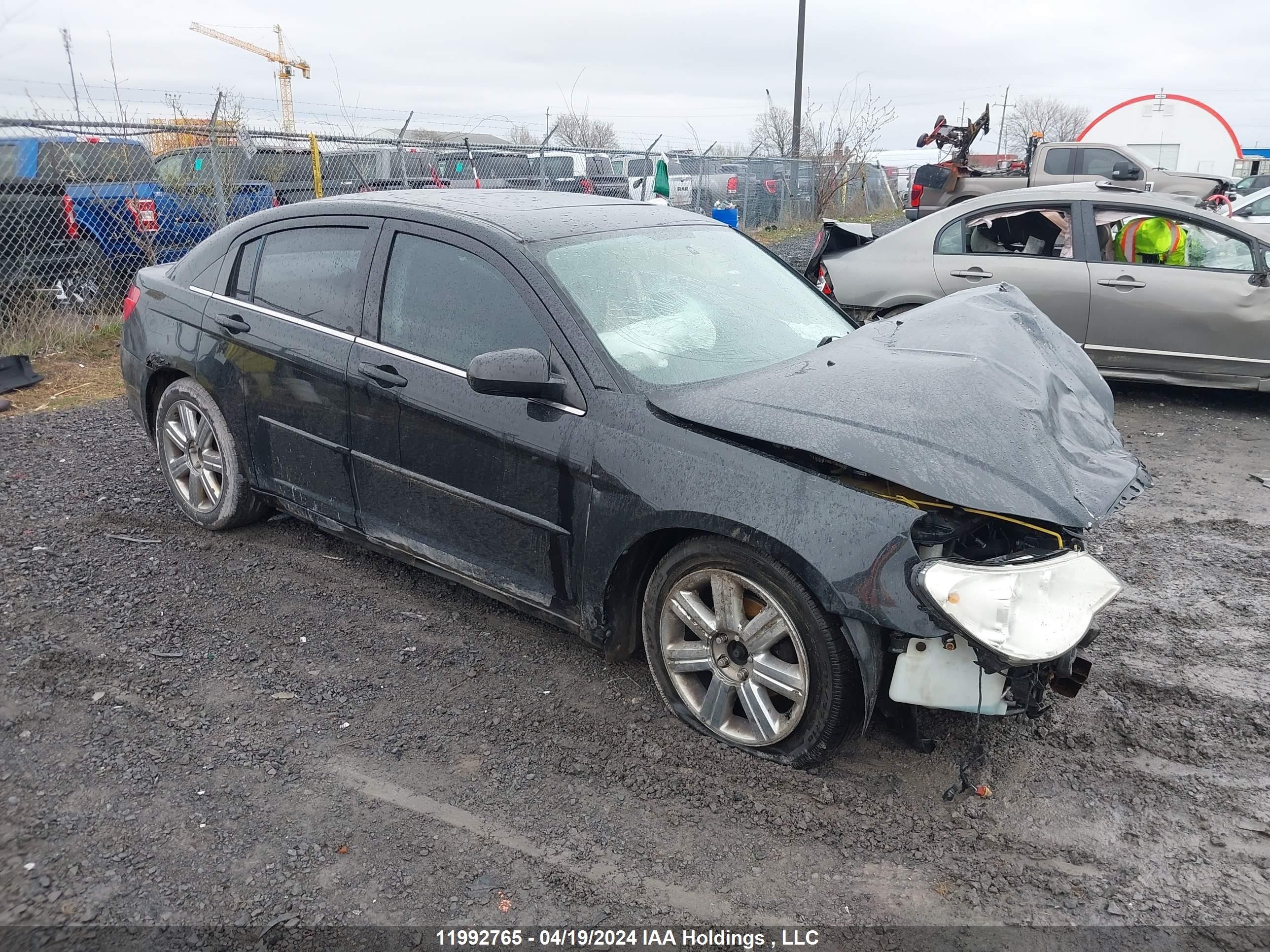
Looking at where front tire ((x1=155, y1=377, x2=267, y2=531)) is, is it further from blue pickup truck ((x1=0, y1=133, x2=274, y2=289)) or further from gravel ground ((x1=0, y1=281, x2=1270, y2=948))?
blue pickup truck ((x1=0, y1=133, x2=274, y2=289))

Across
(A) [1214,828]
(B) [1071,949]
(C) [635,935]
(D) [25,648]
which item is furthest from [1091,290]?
(D) [25,648]

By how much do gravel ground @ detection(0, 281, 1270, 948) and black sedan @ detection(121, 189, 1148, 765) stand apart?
0.30 meters

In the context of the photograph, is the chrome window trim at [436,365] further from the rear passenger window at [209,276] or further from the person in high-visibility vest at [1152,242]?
the person in high-visibility vest at [1152,242]

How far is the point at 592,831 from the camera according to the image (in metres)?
2.70

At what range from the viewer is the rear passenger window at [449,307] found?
3346mm

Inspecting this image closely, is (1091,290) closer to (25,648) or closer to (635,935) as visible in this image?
(635,935)

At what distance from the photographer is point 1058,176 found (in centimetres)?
1548

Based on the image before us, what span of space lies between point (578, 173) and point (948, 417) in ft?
44.8

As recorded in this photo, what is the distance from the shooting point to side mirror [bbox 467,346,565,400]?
10.0 feet

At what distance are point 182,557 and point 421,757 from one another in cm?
209

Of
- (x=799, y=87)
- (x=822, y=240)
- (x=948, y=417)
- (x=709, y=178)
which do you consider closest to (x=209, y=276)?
Result: (x=948, y=417)

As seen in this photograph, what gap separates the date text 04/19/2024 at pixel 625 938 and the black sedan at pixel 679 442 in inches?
26.0

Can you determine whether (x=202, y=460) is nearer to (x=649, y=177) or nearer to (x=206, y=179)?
(x=206, y=179)

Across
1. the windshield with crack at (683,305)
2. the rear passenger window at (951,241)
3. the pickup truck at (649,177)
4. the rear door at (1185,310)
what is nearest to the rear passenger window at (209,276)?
the windshield with crack at (683,305)
